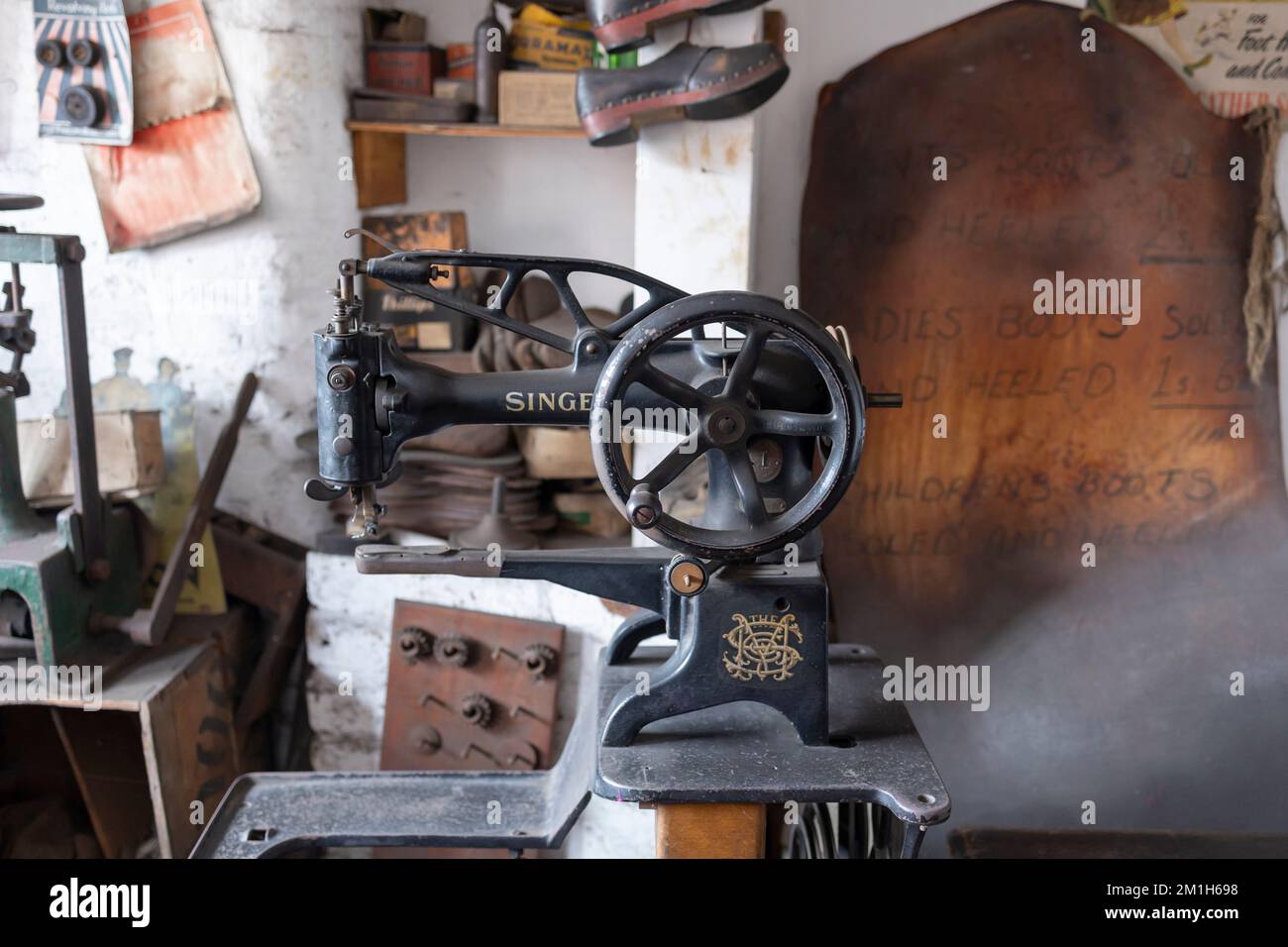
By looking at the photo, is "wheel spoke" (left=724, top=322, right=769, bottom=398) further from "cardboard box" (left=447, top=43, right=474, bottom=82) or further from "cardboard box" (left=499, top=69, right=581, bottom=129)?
"cardboard box" (left=447, top=43, right=474, bottom=82)

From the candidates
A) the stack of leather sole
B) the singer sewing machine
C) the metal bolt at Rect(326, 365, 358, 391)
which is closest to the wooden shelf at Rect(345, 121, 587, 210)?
the stack of leather sole

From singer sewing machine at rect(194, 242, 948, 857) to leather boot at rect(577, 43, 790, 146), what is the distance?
713mm

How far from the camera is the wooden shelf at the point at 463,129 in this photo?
2.62 m

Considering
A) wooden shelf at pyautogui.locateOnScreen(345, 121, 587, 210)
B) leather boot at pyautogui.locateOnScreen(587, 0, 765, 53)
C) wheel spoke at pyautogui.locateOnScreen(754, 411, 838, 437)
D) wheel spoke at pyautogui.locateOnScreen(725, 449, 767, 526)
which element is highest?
leather boot at pyautogui.locateOnScreen(587, 0, 765, 53)

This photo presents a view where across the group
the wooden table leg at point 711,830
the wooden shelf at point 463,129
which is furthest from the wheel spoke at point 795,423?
the wooden shelf at point 463,129

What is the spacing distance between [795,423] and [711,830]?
54 centimetres

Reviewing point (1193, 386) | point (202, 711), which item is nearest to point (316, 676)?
point (202, 711)

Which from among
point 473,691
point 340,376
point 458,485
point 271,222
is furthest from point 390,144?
point 340,376

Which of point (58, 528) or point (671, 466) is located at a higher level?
point (671, 466)

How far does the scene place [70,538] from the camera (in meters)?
2.33

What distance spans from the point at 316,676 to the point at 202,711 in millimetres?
312

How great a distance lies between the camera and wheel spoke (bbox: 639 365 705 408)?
1395 millimetres

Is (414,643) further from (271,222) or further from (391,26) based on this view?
(391,26)

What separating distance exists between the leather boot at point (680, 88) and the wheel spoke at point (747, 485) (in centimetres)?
94
